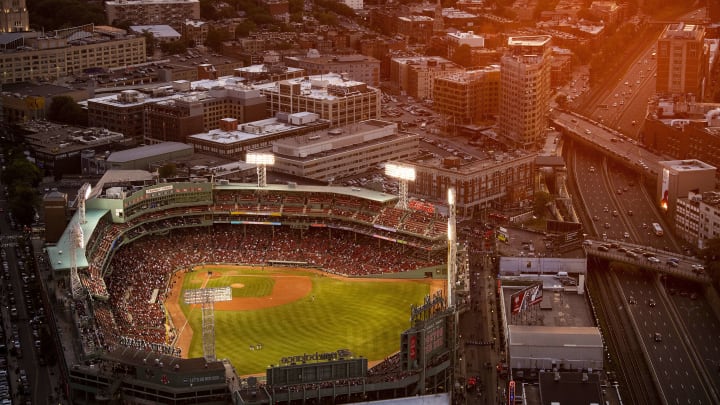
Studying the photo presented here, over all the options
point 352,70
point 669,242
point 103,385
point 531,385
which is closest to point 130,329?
point 103,385

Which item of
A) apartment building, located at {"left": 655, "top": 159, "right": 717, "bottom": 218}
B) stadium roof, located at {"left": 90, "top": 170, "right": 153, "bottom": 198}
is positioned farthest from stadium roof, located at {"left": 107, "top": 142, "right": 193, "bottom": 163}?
apartment building, located at {"left": 655, "top": 159, "right": 717, "bottom": 218}

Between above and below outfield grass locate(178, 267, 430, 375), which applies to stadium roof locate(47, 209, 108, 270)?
above

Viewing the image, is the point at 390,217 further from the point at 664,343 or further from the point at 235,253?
the point at 664,343

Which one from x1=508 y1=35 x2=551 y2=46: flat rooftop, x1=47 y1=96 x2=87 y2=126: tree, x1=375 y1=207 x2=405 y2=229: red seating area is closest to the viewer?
x1=375 y1=207 x2=405 y2=229: red seating area

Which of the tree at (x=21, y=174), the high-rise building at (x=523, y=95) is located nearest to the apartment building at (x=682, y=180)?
the high-rise building at (x=523, y=95)

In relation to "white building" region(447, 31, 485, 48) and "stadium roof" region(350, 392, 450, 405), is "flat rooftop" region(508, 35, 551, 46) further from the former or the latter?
"stadium roof" region(350, 392, 450, 405)

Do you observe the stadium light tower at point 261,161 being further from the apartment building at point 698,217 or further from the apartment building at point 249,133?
the apartment building at point 698,217
